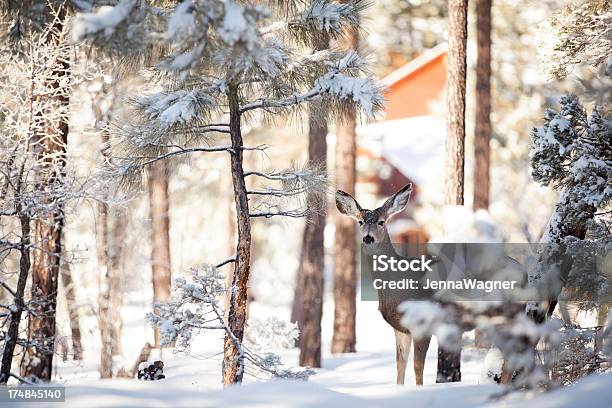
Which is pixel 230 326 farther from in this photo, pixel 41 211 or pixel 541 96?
pixel 541 96

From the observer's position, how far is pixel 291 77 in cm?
876

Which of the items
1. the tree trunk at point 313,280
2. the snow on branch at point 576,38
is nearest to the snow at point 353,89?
the snow on branch at point 576,38

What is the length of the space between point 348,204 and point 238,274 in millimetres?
1647

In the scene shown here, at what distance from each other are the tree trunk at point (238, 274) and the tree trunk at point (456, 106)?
3516 mm

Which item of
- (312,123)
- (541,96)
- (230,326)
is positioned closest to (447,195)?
(312,123)

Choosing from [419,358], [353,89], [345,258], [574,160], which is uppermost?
[353,89]

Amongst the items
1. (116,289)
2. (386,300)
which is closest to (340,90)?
(386,300)

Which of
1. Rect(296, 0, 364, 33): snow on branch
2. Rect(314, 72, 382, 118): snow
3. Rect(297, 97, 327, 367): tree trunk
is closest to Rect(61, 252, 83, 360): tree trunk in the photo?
Rect(297, 97, 327, 367): tree trunk

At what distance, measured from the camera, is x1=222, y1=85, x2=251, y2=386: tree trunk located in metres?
8.32

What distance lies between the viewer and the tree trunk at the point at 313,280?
1378 centimetres

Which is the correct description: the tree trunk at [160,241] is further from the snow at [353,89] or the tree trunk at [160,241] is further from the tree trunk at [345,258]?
the snow at [353,89]

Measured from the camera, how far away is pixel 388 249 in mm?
9250

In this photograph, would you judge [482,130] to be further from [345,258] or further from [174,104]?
[174,104]

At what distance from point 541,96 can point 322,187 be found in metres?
20.1
